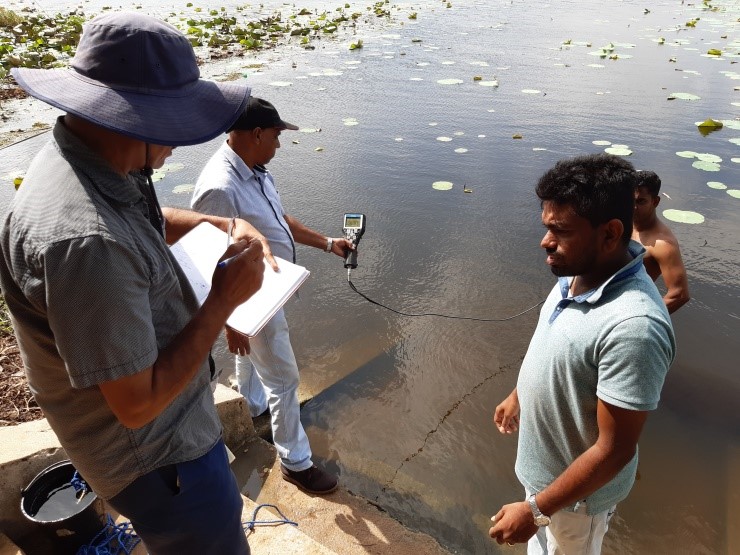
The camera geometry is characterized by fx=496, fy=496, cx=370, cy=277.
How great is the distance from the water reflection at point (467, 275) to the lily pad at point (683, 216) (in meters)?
0.10

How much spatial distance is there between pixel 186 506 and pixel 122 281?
0.80 meters

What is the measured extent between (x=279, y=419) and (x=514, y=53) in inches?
471

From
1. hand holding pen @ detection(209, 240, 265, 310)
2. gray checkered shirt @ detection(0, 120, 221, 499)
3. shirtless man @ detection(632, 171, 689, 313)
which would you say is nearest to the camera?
gray checkered shirt @ detection(0, 120, 221, 499)

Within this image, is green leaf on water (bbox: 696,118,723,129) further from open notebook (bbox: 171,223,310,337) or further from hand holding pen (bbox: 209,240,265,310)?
hand holding pen (bbox: 209,240,265,310)

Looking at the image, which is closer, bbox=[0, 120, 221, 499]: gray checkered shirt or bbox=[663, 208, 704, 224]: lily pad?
bbox=[0, 120, 221, 499]: gray checkered shirt

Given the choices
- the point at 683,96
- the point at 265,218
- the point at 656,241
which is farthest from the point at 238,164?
the point at 683,96

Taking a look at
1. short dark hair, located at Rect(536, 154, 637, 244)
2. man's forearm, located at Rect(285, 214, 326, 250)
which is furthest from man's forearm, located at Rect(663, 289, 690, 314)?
man's forearm, located at Rect(285, 214, 326, 250)

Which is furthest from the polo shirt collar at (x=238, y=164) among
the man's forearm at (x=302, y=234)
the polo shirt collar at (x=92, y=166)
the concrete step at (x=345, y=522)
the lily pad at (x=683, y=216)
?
the lily pad at (x=683, y=216)

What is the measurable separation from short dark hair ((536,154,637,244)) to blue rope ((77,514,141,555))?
2300 millimetres

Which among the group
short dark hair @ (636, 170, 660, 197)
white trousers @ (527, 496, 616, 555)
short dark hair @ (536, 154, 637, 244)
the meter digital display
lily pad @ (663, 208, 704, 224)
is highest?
short dark hair @ (536, 154, 637, 244)

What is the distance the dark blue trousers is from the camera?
1442mm

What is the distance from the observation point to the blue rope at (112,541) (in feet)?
7.00

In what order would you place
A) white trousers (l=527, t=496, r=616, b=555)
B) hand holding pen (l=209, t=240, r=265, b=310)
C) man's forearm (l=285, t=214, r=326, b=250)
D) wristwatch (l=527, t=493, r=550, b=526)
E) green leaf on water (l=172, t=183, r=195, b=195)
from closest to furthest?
hand holding pen (l=209, t=240, r=265, b=310), wristwatch (l=527, t=493, r=550, b=526), white trousers (l=527, t=496, r=616, b=555), man's forearm (l=285, t=214, r=326, b=250), green leaf on water (l=172, t=183, r=195, b=195)

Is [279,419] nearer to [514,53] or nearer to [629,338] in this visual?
[629,338]
